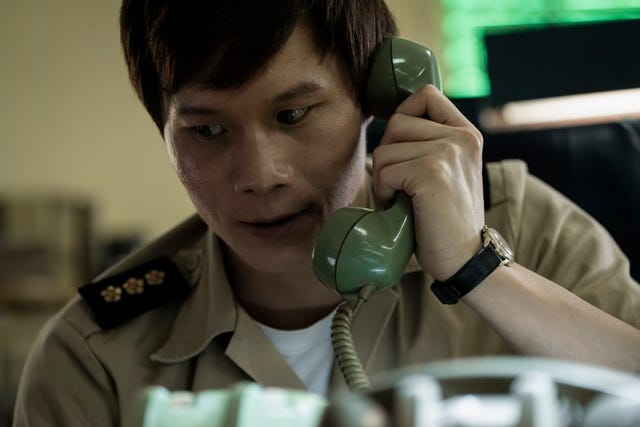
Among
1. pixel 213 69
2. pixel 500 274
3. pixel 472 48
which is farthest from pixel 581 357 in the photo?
pixel 472 48

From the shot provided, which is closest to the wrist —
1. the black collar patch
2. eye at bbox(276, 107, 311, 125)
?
eye at bbox(276, 107, 311, 125)

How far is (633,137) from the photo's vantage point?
1.47 meters

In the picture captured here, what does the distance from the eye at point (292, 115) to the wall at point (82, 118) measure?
3692 millimetres

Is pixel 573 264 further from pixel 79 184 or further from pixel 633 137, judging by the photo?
pixel 79 184

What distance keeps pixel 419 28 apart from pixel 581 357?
413cm

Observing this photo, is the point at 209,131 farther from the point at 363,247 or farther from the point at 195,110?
the point at 363,247

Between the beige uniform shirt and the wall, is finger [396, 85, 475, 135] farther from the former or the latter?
the wall

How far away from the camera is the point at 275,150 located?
40.8 inches

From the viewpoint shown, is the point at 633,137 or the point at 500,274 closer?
the point at 500,274

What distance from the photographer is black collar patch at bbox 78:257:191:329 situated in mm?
1268

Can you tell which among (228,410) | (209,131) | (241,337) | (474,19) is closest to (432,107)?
(209,131)

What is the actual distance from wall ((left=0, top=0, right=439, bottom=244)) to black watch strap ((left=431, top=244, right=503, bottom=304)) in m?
3.83

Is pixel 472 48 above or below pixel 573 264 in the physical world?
below

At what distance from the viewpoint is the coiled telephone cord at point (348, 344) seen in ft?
2.91
